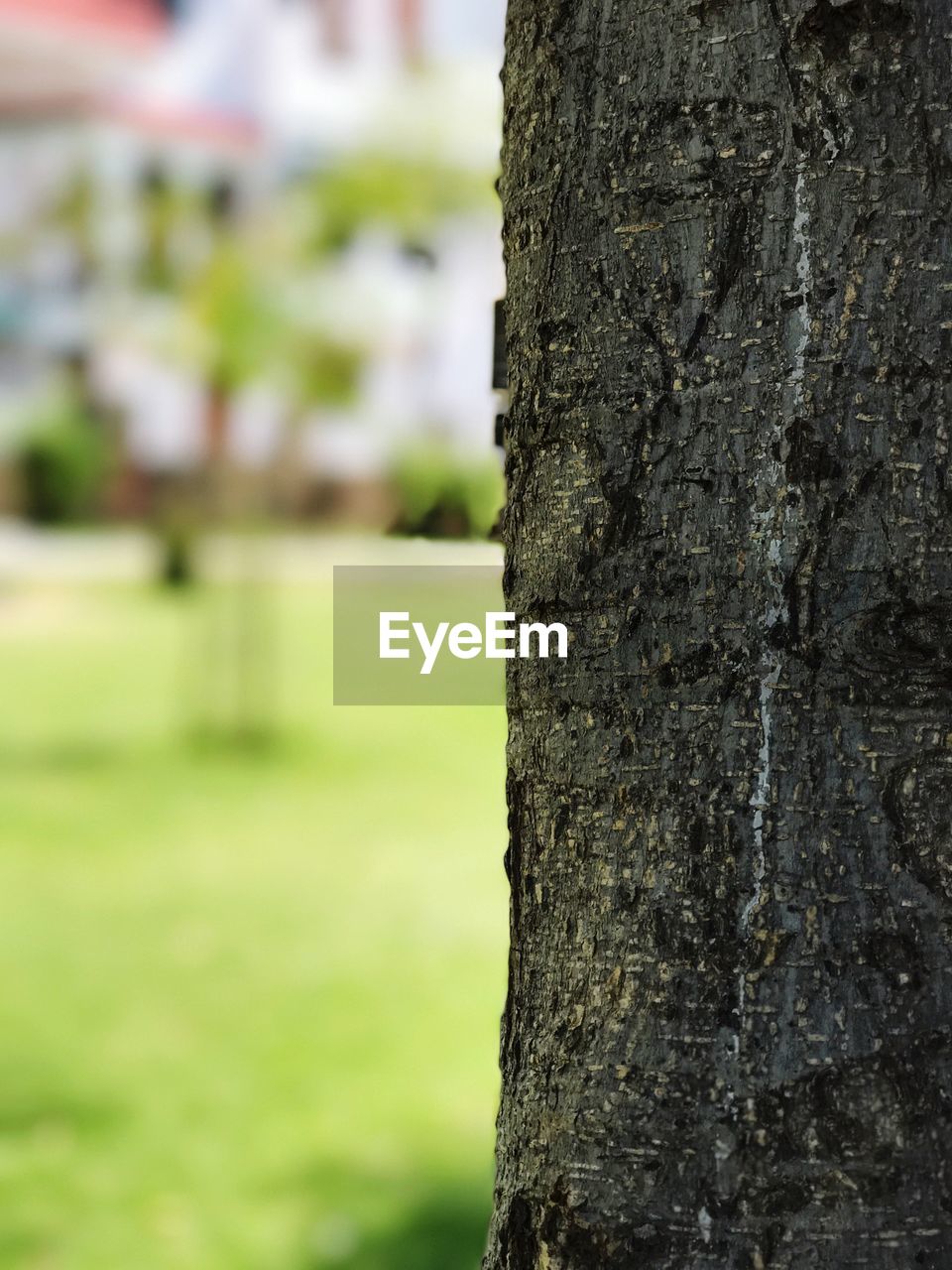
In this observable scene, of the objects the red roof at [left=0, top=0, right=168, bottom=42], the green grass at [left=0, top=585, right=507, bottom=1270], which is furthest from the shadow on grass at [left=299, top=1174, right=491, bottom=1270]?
the red roof at [left=0, top=0, right=168, bottom=42]

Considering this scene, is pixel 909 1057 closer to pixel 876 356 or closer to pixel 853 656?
pixel 853 656

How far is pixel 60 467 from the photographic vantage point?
2145 centimetres

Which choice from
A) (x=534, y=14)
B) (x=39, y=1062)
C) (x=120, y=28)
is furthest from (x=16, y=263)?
(x=534, y=14)

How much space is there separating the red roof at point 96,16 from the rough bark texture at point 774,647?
23.6 metres

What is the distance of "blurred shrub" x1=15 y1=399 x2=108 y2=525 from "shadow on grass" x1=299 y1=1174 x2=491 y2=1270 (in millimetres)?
18306

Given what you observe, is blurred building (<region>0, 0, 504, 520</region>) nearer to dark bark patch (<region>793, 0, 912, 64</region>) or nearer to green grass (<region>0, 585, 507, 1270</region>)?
green grass (<region>0, 585, 507, 1270</region>)

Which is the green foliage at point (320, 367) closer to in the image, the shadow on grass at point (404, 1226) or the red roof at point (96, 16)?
the shadow on grass at point (404, 1226)

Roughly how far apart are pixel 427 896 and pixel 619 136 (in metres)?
6.43

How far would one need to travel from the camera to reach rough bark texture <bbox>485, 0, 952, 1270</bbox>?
3.80 feet

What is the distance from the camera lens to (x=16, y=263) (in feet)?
72.2

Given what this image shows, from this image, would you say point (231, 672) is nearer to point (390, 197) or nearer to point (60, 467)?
→ point (390, 197)

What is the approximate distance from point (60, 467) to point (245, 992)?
16.7 m

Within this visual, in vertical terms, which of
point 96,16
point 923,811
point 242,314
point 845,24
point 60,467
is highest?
point 96,16

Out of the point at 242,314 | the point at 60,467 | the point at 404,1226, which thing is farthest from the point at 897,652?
the point at 60,467
